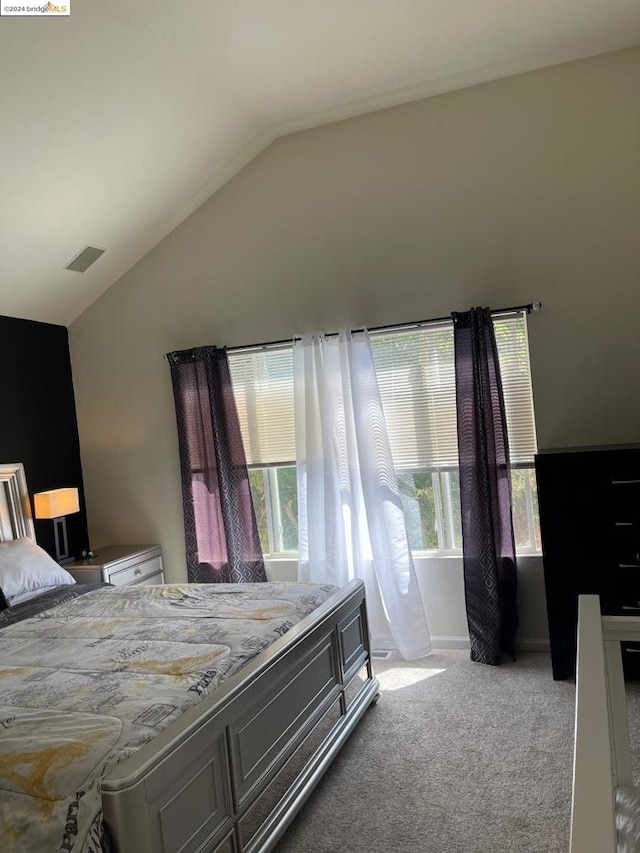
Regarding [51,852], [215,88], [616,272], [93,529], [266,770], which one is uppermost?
[215,88]

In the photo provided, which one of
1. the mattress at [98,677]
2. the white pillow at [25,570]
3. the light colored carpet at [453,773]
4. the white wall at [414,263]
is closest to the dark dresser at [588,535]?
the light colored carpet at [453,773]

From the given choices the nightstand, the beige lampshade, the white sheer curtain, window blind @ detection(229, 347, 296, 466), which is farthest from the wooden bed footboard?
the beige lampshade

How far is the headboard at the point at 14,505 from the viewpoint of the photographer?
4309 mm

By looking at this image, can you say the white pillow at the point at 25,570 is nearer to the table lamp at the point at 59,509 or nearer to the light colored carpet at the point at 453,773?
the table lamp at the point at 59,509

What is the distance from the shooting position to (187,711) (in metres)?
2.03

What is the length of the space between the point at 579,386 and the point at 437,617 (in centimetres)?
165

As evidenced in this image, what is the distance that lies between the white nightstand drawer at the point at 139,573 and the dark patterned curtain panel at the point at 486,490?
2174 mm

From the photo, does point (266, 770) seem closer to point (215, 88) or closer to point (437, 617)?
point (437, 617)

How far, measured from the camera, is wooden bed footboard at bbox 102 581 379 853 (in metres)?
1.72

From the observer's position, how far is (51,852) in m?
1.61

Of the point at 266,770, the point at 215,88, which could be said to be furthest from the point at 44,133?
the point at 266,770

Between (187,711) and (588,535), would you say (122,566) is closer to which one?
(187,711)

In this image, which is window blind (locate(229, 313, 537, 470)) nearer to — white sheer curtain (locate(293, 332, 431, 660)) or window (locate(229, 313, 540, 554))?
window (locate(229, 313, 540, 554))

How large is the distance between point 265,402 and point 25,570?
178cm
